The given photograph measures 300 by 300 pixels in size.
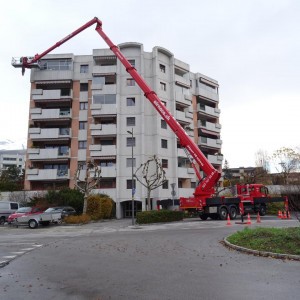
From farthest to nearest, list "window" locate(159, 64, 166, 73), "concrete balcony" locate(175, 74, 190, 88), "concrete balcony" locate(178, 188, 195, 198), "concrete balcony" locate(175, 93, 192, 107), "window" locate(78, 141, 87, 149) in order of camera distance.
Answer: "concrete balcony" locate(175, 74, 190, 88), "concrete balcony" locate(175, 93, 192, 107), "window" locate(159, 64, 166, 73), "window" locate(78, 141, 87, 149), "concrete balcony" locate(178, 188, 195, 198)

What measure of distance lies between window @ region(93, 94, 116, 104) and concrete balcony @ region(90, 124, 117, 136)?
3.14m

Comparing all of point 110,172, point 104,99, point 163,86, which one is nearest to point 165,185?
point 110,172

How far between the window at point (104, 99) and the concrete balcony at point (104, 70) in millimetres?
3119

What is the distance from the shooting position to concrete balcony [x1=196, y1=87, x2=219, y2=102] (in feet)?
174

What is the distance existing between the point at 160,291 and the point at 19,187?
46.9 metres

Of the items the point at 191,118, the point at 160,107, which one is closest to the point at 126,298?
the point at 160,107

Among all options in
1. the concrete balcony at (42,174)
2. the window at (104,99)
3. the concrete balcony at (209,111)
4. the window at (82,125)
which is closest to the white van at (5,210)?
the concrete balcony at (42,174)

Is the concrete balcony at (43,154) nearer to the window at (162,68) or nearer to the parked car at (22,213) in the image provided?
the parked car at (22,213)

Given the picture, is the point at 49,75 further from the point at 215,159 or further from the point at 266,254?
the point at 266,254

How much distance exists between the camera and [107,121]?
4550cm

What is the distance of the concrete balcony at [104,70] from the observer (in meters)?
45.0

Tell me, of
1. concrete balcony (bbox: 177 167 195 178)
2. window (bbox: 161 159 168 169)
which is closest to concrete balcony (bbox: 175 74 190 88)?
window (bbox: 161 159 168 169)

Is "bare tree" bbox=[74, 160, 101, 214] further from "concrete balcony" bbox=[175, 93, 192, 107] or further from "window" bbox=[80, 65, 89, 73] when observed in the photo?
"concrete balcony" bbox=[175, 93, 192, 107]

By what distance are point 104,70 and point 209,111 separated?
17.8m
